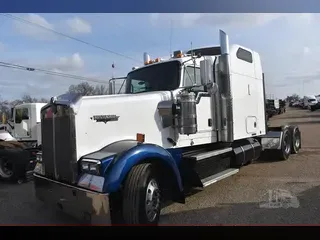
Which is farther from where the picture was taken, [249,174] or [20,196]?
[249,174]

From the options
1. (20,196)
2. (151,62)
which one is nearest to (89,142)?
(151,62)

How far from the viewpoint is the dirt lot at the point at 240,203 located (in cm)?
469

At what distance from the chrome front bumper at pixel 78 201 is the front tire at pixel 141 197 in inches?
12.5

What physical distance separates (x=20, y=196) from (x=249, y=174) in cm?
499

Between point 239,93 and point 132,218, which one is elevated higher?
A: point 239,93

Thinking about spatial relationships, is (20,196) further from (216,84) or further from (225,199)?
(216,84)

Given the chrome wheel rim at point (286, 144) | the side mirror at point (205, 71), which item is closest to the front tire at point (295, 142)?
the chrome wheel rim at point (286, 144)

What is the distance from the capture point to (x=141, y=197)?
400 centimetres

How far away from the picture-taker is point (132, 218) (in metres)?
3.94

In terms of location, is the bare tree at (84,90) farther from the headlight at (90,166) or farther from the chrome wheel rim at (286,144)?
the chrome wheel rim at (286,144)

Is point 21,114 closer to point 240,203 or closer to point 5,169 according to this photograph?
point 5,169

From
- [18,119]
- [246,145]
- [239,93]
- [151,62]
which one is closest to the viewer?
[151,62]
